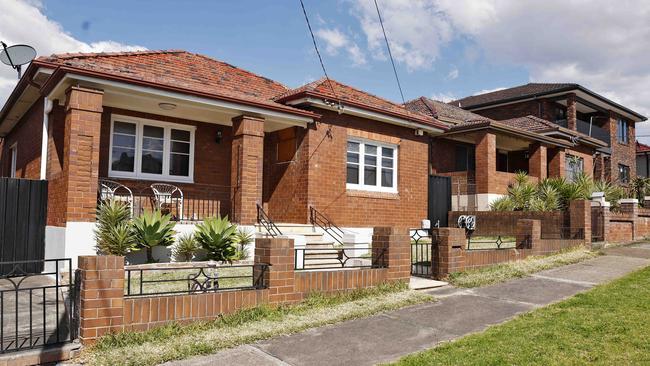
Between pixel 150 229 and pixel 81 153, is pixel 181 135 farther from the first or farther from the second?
pixel 150 229

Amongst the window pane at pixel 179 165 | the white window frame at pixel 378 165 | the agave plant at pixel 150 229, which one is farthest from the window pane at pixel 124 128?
the white window frame at pixel 378 165

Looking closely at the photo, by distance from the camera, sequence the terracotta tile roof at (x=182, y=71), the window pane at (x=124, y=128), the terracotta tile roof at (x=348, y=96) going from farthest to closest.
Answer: the terracotta tile roof at (x=348, y=96), the window pane at (x=124, y=128), the terracotta tile roof at (x=182, y=71)

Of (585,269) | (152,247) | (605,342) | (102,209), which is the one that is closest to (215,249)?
(152,247)

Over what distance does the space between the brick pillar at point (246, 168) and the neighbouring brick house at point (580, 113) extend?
1815 cm

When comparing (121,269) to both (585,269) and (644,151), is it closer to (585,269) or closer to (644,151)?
(585,269)

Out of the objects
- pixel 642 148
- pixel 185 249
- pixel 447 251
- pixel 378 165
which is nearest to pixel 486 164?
pixel 378 165

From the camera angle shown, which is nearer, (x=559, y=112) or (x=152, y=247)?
(x=152, y=247)

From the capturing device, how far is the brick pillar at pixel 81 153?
28.9 feet

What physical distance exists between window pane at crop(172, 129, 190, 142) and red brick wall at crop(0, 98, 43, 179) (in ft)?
9.57

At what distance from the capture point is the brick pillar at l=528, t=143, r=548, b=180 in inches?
869

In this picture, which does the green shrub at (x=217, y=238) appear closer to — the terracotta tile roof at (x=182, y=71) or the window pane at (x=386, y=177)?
the terracotta tile roof at (x=182, y=71)

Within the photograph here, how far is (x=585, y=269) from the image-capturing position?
33.3 feet

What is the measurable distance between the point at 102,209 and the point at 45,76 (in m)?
3.45

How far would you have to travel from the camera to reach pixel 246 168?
11.3 meters
